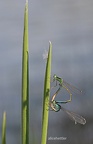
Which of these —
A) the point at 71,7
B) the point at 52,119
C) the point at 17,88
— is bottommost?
the point at 52,119

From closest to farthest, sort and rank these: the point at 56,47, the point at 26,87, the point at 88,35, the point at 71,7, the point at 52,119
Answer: the point at 26,87 → the point at 52,119 → the point at 56,47 → the point at 71,7 → the point at 88,35

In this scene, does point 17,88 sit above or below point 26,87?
below

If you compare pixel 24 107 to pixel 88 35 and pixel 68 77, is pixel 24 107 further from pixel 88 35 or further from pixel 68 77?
pixel 88 35

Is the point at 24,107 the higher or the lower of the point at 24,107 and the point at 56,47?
the higher

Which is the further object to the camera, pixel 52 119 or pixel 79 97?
pixel 79 97

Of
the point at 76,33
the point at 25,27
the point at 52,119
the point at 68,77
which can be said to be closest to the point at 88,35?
the point at 76,33

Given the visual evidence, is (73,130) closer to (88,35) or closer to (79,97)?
(79,97)

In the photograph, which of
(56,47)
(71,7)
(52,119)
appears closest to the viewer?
(52,119)

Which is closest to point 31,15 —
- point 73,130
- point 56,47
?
point 56,47

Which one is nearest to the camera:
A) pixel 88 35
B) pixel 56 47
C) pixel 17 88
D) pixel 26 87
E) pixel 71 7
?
pixel 26 87
